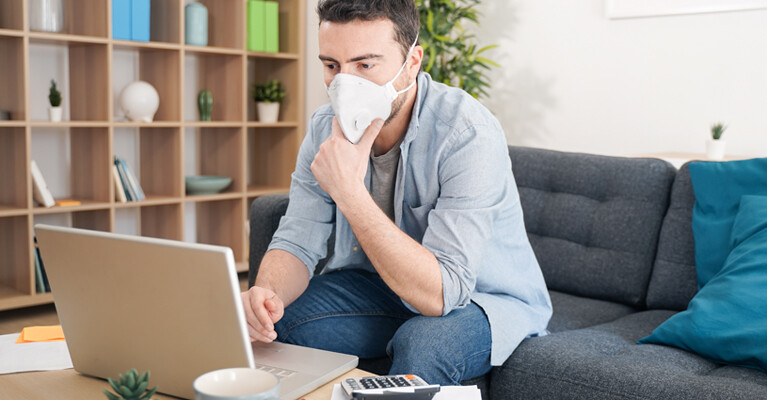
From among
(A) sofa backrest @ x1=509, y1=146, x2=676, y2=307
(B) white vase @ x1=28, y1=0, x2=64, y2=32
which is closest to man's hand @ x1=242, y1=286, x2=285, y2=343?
(A) sofa backrest @ x1=509, y1=146, x2=676, y2=307

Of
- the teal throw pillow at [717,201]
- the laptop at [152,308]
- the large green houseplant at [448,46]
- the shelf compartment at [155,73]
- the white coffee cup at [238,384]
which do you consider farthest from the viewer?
the shelf compartment at [155,73]

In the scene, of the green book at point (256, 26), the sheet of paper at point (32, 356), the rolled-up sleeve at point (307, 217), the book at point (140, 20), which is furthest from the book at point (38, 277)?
the sheet of paper at point (32, 356)

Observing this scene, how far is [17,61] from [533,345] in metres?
2.49

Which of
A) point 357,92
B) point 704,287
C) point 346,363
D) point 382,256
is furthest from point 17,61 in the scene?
point 704,287

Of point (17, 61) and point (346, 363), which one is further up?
point (17, 61)

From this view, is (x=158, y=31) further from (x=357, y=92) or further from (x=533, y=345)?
(x=533, y=345)

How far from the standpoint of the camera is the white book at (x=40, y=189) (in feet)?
10.1

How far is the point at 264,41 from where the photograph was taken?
3.80m

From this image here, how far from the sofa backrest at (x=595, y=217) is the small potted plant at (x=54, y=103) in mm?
2072

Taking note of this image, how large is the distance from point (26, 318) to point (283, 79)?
1.77 metres

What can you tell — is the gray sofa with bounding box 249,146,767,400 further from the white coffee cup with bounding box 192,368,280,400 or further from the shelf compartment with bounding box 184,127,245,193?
the shelf compartment with bounding box 184,127,245,193

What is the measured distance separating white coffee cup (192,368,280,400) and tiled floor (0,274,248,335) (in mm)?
2520

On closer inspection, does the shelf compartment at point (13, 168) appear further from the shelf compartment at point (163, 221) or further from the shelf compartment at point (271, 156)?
the shelf compartment at point (271, 156)

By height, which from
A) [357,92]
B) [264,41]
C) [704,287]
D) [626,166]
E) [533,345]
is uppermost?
[264,41]
